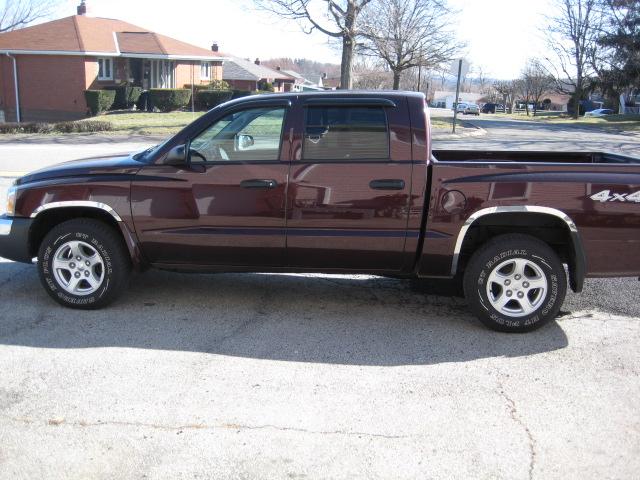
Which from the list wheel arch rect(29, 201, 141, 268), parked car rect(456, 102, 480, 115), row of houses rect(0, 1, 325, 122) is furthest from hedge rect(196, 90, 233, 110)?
wheel arch rect(29, 201, 141, 268)

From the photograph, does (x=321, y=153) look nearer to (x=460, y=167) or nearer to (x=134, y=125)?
(x=460, y=167)

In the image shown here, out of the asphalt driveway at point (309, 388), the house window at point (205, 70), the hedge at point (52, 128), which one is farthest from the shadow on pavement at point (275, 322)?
the house window at point (205, 70)

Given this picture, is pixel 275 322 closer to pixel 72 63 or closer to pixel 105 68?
pixel 72 63

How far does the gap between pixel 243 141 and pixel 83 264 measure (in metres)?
1.65

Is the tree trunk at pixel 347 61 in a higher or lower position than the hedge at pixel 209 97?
higher

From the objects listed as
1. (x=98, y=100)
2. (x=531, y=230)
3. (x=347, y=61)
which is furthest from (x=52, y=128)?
(x=531, y=230)

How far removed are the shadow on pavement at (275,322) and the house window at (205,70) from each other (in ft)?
135

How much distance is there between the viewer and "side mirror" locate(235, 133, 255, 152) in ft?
16.4

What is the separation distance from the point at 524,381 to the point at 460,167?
159 cm

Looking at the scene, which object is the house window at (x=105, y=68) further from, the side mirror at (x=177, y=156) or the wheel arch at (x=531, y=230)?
the wheel arch at (x=531, y=230)

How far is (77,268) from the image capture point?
16.9ft

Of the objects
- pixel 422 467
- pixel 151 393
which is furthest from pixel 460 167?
pixel 151 393

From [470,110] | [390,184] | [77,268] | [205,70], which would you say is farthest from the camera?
[470,110]

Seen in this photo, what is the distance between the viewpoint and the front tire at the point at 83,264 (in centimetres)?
507
